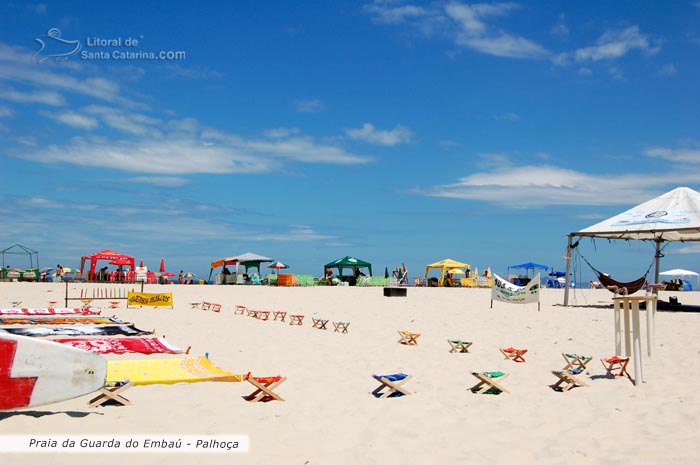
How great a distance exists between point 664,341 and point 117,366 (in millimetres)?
Result: 11048

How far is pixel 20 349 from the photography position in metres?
5.76

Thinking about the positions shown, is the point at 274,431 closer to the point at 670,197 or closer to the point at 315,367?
the point at 315,367

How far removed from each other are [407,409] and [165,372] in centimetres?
313

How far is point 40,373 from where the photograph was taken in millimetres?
5812

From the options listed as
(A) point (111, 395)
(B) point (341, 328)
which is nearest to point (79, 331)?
(B) point (341, 328)

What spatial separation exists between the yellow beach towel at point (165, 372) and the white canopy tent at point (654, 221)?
55.7ft

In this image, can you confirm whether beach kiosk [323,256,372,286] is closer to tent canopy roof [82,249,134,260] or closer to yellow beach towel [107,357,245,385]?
tent canopy roof [82,249,134,260]

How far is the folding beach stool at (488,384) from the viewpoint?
788 cm

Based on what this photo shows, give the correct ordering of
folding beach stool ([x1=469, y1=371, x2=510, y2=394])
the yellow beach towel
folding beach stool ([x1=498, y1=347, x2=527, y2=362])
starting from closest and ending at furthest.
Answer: the yellow beach towel → folding beach stool ([x1=469, y1=371, x2=510, y2=394]) → folding beach stool ([x1=498, y1=347, x2=527, y2=362])

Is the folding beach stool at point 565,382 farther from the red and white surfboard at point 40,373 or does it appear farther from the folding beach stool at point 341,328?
the folding beach stool at point 341,328

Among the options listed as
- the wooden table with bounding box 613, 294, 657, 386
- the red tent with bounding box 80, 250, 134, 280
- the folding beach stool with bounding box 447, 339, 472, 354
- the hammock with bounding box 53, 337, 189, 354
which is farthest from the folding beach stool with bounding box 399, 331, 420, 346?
the red tent with bounding box 80, 250, 134, 280

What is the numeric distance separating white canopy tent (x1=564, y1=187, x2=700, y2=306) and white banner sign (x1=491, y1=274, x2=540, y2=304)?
3.18 meters

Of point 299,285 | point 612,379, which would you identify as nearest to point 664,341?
point 612,379

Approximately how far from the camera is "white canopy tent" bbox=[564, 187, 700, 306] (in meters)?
20.4
